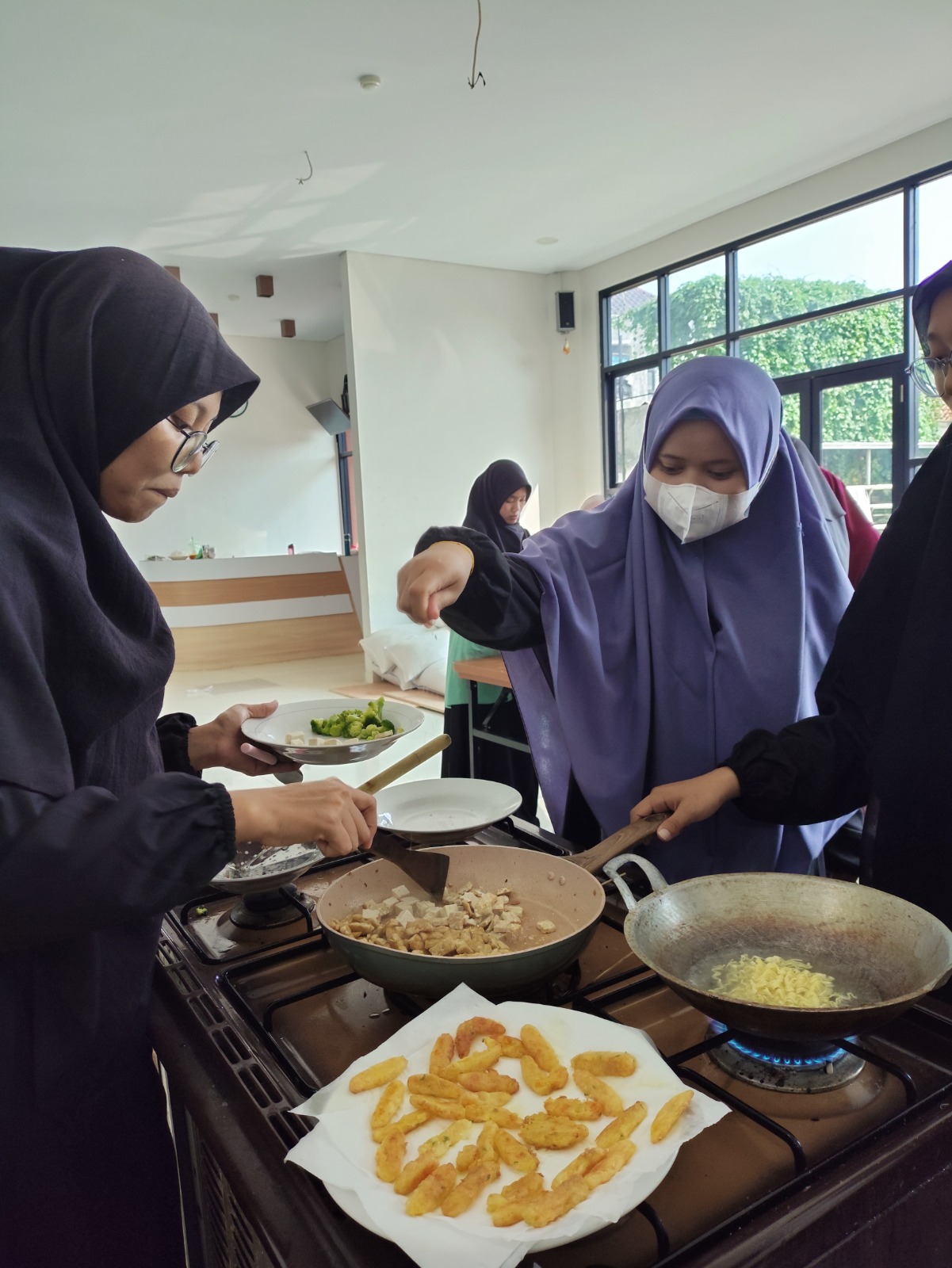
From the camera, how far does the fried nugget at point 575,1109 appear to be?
0.69m

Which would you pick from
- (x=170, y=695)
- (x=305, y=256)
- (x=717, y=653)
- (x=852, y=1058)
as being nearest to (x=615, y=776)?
(x=717, y=653)

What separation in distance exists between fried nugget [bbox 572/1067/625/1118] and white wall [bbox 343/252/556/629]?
7011 mm

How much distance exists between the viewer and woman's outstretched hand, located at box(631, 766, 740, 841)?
1166 mm

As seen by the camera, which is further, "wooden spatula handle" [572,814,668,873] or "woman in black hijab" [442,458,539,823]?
"woman in black hijab" [442,458,539,823]

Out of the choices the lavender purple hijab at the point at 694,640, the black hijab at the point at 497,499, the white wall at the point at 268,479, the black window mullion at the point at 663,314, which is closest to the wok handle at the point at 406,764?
the lavender purple hijab at the point at 694,640

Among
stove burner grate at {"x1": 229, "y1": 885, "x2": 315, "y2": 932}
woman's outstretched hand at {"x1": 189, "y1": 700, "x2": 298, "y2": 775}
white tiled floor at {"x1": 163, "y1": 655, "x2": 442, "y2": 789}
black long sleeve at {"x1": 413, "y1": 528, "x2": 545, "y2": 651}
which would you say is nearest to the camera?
stove burner grate at {"x1": 229, "y1": 885, "x2": 315, "y2": 932}

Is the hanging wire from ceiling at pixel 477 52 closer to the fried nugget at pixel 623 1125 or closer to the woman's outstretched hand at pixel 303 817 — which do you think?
the woman's outstretched hand at pixel 303 817

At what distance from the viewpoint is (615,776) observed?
1454 mm

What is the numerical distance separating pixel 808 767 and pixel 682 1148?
0.65 metres

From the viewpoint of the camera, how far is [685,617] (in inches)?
57.8

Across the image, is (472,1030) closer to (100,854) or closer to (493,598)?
(100,854)

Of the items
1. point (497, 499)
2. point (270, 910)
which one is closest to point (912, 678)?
point (270, 910)

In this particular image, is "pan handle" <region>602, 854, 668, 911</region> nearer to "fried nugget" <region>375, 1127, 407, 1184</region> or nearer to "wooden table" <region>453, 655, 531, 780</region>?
"fried nugget" <region>375, 1127, 407, 1184</region>

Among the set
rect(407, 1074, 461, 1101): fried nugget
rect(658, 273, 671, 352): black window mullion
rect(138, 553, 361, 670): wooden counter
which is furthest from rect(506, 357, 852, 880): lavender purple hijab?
rect(138, 553, 361, 670): wooden counter
